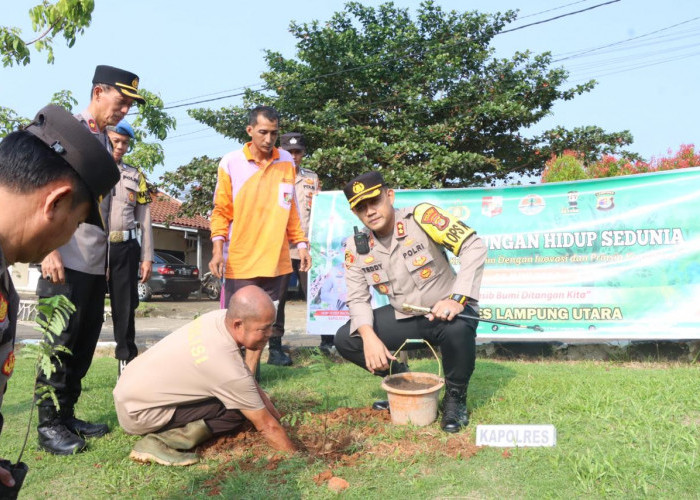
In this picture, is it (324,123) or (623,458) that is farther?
(324,123)

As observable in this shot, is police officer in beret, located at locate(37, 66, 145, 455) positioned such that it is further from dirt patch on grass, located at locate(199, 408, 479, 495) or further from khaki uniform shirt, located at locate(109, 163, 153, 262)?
dirt patch on grass, located at locate(199, 408, 479, 495)

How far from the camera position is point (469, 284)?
11.9 ft

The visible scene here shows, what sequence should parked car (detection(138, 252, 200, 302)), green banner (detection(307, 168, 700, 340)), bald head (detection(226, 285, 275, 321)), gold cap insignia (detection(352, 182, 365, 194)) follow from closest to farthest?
bald head (detection(226, 285, 275, 321)) < gold cap insignia (detection(352, 182, 365, 194)) < green banner (detection(307, 168, 700, 340)) < parked car (detection(138, 252, 200, 302))

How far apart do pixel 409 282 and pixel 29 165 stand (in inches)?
114

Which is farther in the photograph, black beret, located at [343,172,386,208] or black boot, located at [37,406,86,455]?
black beret, located at [343,172,386,208]

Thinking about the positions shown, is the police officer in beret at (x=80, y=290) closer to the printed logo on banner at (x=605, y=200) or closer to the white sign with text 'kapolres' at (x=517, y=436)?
the white sign with text 'kapolres' at (x=517, y=436)

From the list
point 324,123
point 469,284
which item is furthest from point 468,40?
point 469,284

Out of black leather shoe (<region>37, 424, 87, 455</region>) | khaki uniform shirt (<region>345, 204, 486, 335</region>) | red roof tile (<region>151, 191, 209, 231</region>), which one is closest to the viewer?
black leather shoe (<region>37, 424, 87, 455</region>)

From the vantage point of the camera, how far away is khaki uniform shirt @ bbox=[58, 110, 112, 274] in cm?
358

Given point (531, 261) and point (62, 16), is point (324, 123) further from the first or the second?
point (531, 261)

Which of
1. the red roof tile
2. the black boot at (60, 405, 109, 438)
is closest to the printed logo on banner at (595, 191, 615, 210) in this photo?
the black boot at (60, 405, 109, 438)

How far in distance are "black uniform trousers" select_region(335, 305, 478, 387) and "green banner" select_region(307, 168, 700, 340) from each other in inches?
99.0

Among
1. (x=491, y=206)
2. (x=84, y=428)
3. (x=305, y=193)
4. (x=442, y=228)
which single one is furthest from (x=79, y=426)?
(x=491, y=206)

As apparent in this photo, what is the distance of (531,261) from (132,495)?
15.9 ft
